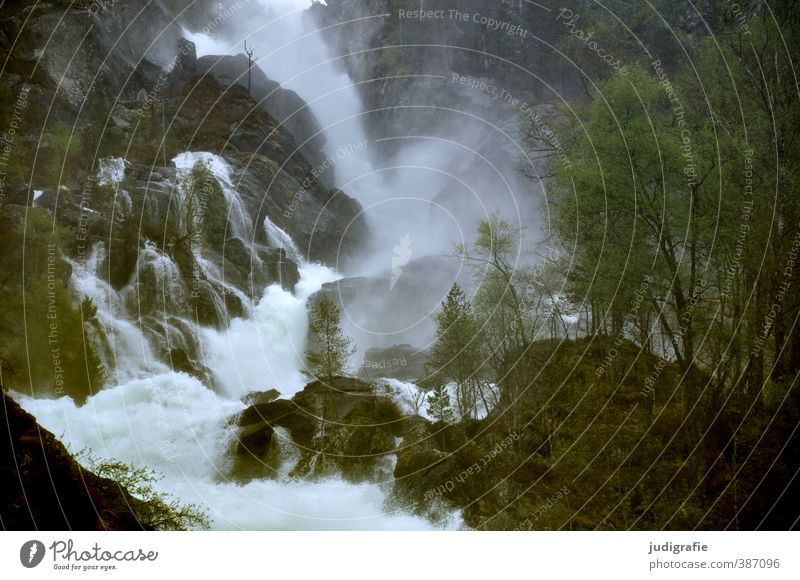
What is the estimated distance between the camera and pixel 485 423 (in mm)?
13625

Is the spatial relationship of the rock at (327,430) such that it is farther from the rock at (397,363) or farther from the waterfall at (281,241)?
the waterfall at (281,241)

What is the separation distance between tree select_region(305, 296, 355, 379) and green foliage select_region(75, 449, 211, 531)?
6038mm

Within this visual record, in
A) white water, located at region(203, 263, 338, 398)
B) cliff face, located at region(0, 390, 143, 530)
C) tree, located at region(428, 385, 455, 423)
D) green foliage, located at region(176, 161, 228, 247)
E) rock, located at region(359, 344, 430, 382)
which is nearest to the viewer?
cliff face, located at region(0, 390, 143, 530)

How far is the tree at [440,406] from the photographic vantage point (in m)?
14.3

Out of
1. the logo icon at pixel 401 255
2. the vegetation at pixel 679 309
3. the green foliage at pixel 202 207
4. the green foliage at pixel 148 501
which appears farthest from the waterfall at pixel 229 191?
the vegetation at pixel 679 309

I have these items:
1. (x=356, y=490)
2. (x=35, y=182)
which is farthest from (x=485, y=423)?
(x=35, y=182)

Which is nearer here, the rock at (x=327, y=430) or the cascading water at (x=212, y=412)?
the cascading water at (x=212, y=412)

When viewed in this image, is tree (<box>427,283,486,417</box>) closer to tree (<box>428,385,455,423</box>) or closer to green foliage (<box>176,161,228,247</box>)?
tree (<box>428,385,455,423</box>)

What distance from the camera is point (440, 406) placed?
14.4m

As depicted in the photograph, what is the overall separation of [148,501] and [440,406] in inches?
284

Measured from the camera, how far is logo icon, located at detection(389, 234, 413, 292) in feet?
69.3
